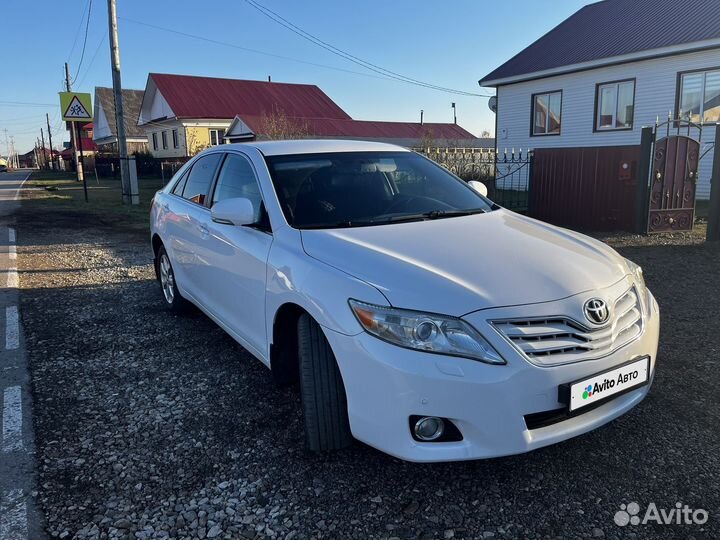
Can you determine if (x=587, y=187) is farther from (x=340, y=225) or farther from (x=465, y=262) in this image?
(x=465, y=262)

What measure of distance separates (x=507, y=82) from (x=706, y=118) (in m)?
6.81

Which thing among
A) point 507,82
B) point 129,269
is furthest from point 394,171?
point 507,82

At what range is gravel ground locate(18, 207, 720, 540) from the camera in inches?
97.5

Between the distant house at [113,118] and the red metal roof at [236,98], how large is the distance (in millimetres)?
14803

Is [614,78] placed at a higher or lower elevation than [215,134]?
higher

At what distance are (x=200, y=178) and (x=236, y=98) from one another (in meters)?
35.7

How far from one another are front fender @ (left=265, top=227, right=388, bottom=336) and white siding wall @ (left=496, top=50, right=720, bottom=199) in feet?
47.4

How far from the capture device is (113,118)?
184 feet

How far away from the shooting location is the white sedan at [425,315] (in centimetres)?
238

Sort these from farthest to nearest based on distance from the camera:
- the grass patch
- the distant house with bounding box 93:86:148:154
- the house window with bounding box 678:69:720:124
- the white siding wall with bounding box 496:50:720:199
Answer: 1. the distant house with bounding box 93:86:148:154
2. the white siding wall with bounding box 496:50:720:199
3. the house window with bounding box 678:69:720:124
4. the grass patch

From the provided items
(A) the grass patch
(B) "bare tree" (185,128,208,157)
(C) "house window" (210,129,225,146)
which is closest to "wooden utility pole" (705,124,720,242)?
(A) the grass patch

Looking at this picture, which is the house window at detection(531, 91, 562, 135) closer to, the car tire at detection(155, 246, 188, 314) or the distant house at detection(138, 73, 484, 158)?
the distant house at detection(138, 73, 484, 158)

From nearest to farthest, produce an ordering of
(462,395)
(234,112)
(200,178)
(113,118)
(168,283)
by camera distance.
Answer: (462,395)
(200,178)
(168,283)
(234,112)
(113,118)

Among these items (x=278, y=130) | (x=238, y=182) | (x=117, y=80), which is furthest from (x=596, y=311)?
(x=278, y=130)
